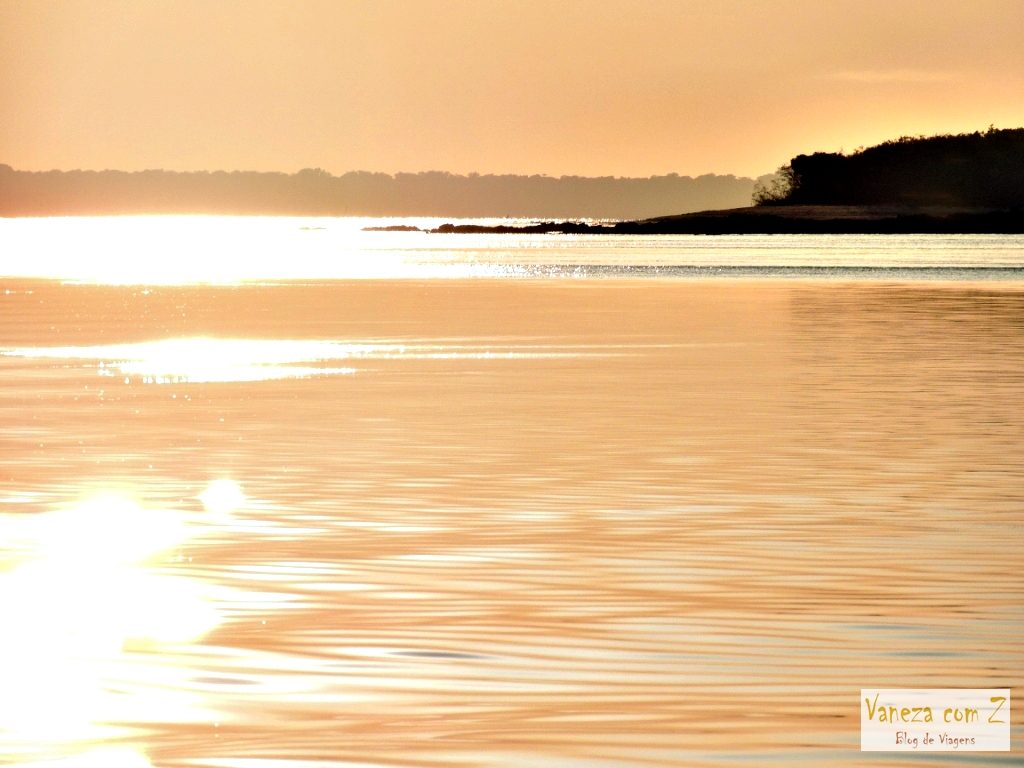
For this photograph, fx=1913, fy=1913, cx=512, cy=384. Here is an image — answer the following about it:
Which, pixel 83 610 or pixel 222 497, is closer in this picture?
pixel 83 610

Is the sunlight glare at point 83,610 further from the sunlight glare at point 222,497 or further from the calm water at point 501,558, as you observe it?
the sunlight glare at point 222,497

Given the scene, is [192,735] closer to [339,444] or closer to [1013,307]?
[339,444]

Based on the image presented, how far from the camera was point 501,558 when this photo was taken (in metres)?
12.4

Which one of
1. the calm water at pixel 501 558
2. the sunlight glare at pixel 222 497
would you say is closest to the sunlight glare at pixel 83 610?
the calm water at pixel 501 558

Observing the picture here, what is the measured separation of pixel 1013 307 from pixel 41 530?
40.0 metres

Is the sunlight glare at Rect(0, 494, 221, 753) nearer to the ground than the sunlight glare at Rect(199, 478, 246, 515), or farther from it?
farther from it

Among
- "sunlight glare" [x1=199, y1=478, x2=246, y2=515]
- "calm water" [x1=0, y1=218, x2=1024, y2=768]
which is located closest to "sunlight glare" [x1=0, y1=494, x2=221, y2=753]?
"calm water" [x1=0, y1=218, x2=1024, y2=768]

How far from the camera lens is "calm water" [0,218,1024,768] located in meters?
8.46

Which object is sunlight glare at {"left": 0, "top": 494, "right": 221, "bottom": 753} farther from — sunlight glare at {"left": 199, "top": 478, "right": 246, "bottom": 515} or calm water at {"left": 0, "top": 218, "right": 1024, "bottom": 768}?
sunlight glare at {"left": 199, "top": 478, "right": 246, "bottom": 515}

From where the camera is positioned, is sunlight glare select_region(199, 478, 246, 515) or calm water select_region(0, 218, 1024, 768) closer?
calm water select_region(0, 218, 1024, 768)

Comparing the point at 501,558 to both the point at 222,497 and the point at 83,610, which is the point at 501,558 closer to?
the point at 83,610

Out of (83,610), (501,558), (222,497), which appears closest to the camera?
(83,610)

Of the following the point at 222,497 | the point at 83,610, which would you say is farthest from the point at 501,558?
the point at 222,497

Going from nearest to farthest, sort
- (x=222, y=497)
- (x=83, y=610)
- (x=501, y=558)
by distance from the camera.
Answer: (x=83, y=610) < (x=501, y=558) < (x=222, y=497)
